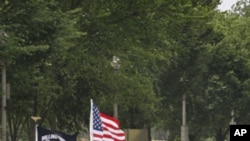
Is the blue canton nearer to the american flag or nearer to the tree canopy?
the american flag

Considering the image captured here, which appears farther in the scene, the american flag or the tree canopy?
the tree canopy

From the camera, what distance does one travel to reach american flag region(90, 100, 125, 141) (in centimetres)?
1650

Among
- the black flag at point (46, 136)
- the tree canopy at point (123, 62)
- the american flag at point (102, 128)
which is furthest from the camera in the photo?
the tree canopy at point (123, 62)

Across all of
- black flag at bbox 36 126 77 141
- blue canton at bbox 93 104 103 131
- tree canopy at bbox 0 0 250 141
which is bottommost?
black flag at bbox 36 126 77 141

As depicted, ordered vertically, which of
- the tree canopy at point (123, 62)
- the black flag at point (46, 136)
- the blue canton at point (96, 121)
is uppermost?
the tree canopy at point (123, 62)

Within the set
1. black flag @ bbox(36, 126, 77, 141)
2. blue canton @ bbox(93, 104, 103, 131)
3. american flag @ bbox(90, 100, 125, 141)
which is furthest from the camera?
black flag @ bbox(36, 126, 77, 141)

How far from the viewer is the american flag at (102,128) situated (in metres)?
16.5

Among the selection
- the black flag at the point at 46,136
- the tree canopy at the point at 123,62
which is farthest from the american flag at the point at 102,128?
the tree canopy at the point at 123,62

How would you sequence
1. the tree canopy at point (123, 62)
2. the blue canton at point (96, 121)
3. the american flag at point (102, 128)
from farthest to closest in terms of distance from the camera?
1. the tree canopy at point (123, 62)
2. the blue canton at point (96, 121)
3. the american flag at point (102, 128)

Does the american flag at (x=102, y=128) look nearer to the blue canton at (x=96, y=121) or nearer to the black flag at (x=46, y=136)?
the blue canton at (x=96, y=121)

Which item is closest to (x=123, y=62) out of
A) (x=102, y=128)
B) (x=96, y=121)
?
(x=102, y=128)

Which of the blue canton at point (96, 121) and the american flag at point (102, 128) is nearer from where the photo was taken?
the american flag at point (102, 128)

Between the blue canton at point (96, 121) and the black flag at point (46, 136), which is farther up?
the blue canton at point (96, 121)

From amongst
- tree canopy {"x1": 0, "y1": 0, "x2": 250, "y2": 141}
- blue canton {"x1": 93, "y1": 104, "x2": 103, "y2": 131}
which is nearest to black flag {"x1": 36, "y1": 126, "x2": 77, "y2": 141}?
blue canton {"x1": 93, "y1": 104, "x2": 103, "y2": 131}
